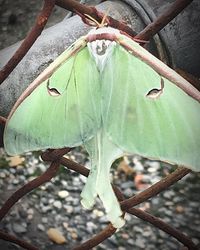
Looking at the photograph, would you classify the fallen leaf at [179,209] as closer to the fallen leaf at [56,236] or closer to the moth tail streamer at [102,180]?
the fallen leaf at [56,236]

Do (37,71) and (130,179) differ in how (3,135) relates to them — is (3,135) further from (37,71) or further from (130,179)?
(130,179)

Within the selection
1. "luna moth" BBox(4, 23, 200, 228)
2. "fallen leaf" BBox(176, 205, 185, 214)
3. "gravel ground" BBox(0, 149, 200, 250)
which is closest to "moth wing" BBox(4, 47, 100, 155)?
"luna moth" BBox(4, 23, 200, 228)

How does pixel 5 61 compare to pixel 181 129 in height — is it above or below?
above

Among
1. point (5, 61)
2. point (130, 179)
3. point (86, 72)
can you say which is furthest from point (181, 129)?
point (130, 179)

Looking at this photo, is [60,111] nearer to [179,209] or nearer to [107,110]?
[107,110]

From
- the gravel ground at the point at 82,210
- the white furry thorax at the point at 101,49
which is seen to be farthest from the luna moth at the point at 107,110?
the gravel ground at the point at 82,210

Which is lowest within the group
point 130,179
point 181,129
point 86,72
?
point 130,179

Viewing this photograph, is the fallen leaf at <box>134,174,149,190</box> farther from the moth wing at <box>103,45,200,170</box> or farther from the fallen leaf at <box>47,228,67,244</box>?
the moth wing at <box>103,45,200,170</box>

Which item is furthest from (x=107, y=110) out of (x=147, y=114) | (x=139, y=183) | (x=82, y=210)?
(x=139, y=183)
